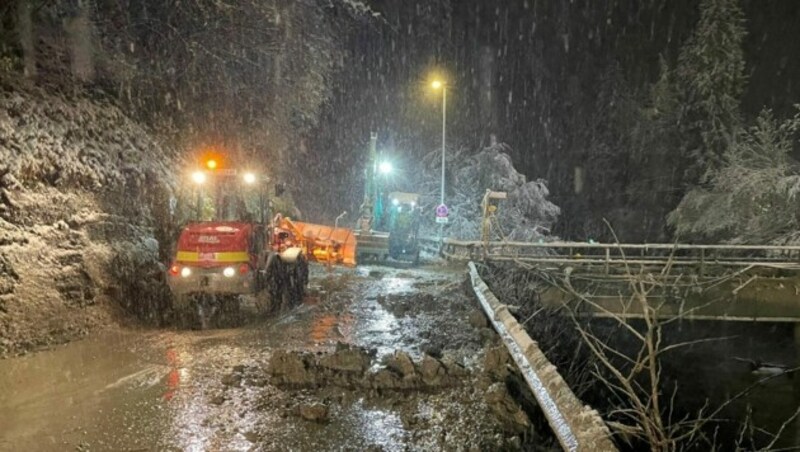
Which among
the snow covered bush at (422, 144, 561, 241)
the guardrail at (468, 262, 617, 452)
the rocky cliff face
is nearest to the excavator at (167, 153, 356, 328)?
the rocky cliff face

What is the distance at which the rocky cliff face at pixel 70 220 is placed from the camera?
936 cm

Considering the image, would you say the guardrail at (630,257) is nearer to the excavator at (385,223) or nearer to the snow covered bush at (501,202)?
the excavator at (385,223)

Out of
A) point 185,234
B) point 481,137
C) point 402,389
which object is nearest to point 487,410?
point 402,389

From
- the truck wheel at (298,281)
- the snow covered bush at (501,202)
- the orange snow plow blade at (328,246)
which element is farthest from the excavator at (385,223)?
the snow covered bush at (501,202)

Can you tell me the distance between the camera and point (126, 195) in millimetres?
13594

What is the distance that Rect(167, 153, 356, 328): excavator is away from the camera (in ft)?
34.9

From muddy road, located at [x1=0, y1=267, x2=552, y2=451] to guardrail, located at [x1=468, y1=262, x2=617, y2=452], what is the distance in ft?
1.90

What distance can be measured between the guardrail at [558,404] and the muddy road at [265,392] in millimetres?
580

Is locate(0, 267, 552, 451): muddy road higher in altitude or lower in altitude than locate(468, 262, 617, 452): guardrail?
lower

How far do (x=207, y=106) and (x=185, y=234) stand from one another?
30.4 feet

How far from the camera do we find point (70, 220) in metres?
11.2

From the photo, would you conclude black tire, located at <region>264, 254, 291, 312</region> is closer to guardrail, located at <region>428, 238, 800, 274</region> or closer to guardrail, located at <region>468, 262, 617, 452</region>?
guardrail, located at <region>428, 238, 800, 274</region>

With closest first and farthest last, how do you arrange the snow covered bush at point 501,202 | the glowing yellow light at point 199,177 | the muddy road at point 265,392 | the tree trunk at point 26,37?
the muddy road at point 265,392
the glowing yellow light at point 199,177
the tree trunk at point 26,37
the snow covered bush at point 501,202

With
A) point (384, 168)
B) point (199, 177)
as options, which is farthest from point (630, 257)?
point (199, 177)
